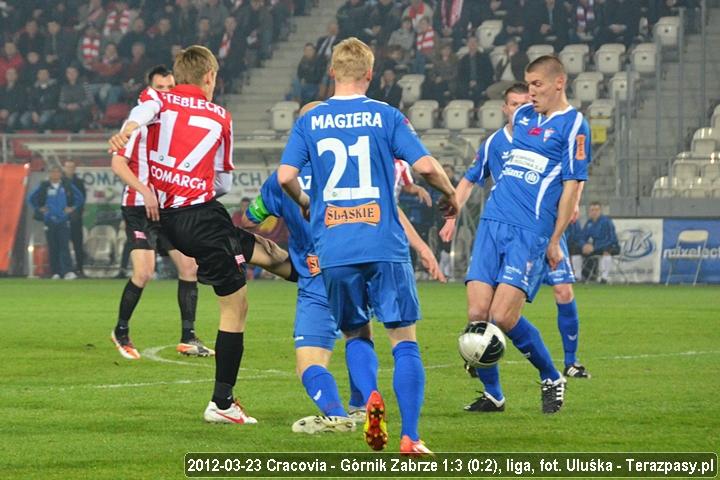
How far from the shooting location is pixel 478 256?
856 cm

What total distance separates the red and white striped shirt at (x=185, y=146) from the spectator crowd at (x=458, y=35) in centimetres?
2021

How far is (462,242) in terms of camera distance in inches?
1019

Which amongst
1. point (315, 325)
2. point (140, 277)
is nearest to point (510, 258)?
point (315, 325)

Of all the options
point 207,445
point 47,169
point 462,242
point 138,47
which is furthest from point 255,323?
point 138,47

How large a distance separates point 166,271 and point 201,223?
60.4 ft

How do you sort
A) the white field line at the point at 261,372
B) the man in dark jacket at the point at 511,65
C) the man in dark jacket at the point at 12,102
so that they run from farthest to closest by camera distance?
the man in dark jacket at the point at 12,102 < the man in dark jacket at the point at 511,65 < the white field line at the point at 261,372

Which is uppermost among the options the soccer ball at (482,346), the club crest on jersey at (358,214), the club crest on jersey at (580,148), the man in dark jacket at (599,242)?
the club crest on jersey at (580,148)

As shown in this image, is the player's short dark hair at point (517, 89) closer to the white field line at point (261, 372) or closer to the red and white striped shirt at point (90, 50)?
the white field line at point (261, 372)

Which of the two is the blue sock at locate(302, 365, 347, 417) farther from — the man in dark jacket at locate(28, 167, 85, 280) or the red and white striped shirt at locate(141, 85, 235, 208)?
the man in dark jacket at locate(28, 167, 85, 280)

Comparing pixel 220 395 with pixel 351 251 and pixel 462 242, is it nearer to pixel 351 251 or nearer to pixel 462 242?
pixel 351 251

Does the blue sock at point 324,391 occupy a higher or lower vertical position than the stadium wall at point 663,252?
higher

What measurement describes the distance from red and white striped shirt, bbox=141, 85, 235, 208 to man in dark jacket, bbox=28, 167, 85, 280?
59.0 ft

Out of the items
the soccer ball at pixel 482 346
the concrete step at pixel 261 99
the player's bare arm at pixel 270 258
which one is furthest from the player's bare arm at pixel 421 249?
the concrete step at pixel 261 99

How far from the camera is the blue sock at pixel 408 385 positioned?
638 cm
